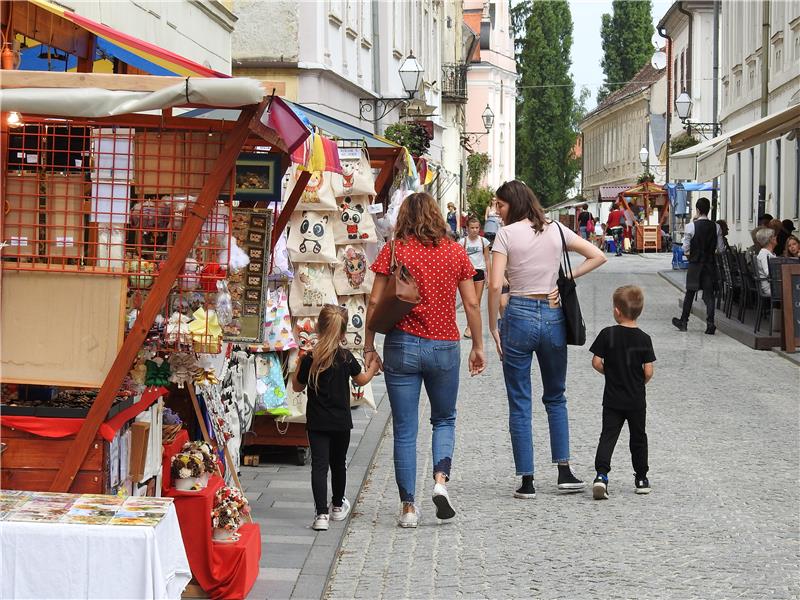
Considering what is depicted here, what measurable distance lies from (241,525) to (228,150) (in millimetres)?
1940

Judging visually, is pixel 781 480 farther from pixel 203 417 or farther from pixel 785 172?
pixel 785 172

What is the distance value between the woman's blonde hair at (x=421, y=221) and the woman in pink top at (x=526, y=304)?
65 cm

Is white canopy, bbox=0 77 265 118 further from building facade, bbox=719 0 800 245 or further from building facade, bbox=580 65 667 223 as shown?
building facade, bbox=580 65 667 223

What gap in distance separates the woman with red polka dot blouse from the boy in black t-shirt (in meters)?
1.09

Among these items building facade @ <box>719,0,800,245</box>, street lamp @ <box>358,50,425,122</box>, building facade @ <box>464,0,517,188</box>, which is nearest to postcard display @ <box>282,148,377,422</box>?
street lamp @ <box>358,50,425,122</box>

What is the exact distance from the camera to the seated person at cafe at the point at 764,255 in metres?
17.3

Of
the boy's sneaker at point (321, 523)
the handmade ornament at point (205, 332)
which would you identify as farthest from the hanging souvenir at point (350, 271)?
the handmade ornament at point (205, 332)

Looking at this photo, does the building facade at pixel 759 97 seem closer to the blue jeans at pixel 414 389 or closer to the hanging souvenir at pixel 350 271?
the hanging souvenir at pixel 350 271

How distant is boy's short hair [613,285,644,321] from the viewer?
26.1 feet

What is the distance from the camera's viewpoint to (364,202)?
1000 centimetres

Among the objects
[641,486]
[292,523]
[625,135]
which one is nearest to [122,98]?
[292,523]

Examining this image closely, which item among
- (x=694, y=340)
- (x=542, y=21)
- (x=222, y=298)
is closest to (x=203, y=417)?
(x=222, y=298)

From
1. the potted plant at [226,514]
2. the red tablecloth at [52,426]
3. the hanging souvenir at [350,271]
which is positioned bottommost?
the potted plant at [226,514]

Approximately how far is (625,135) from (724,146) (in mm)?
66570
